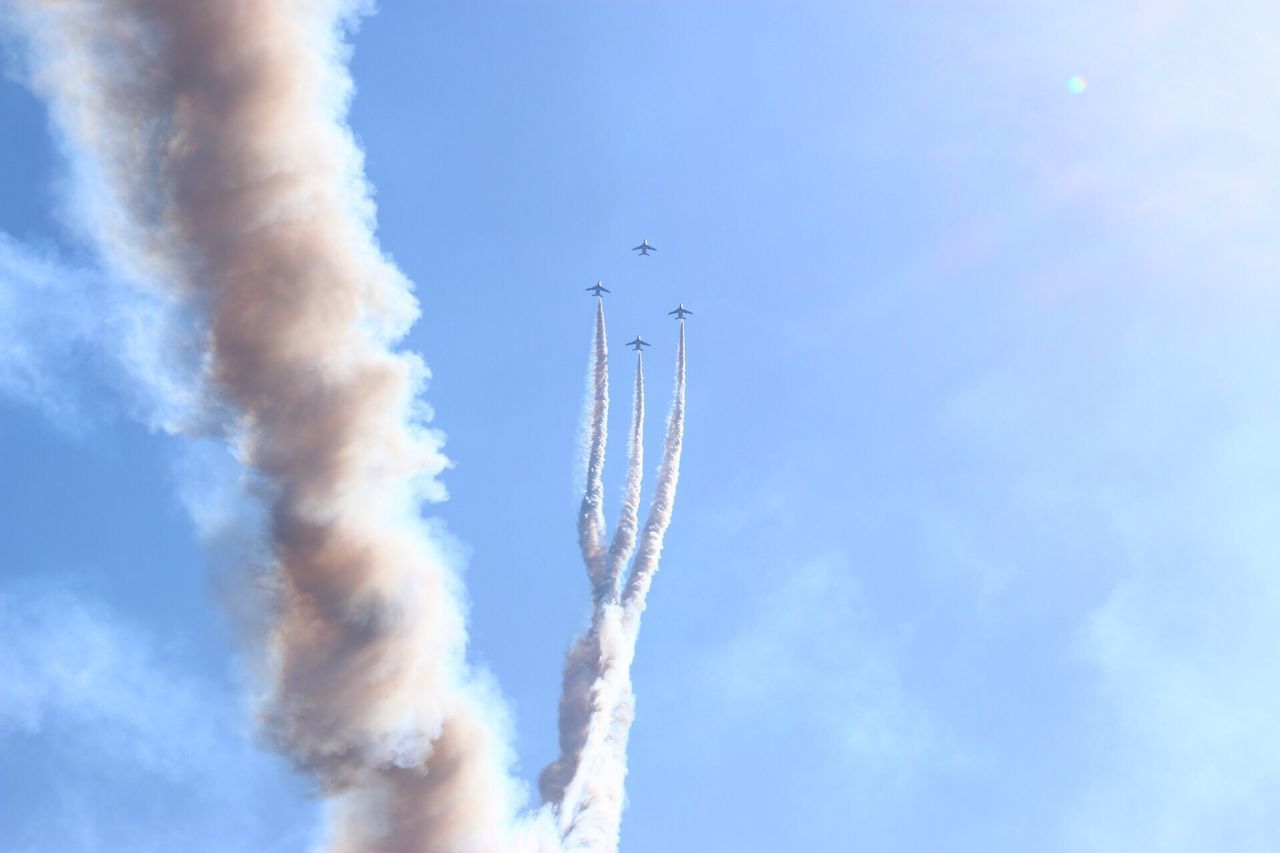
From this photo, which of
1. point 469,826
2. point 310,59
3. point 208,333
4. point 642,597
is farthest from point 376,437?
point 642,597

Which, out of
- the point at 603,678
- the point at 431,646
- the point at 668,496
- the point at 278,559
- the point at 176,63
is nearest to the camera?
the point at 176,63

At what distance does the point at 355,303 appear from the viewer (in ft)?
166

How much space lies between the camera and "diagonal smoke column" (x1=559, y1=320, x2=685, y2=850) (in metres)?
65.1

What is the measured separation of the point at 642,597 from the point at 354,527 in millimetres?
21661

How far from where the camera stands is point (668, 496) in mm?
76125

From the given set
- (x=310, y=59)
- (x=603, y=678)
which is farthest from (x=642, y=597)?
(x=310, y=59)

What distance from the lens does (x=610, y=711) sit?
224ft

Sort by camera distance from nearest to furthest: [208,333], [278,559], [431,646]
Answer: [208,333] < [278,559] < [431,646]

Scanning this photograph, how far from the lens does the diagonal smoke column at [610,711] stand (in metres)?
65.1

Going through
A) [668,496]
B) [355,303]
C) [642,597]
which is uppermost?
[668,496]

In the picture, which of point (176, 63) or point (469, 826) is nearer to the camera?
point (176, 63)

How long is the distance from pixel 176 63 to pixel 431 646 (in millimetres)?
22322

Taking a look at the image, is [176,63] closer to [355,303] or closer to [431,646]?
[355,303]

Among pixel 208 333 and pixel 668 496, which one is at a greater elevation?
pixel 668 496
